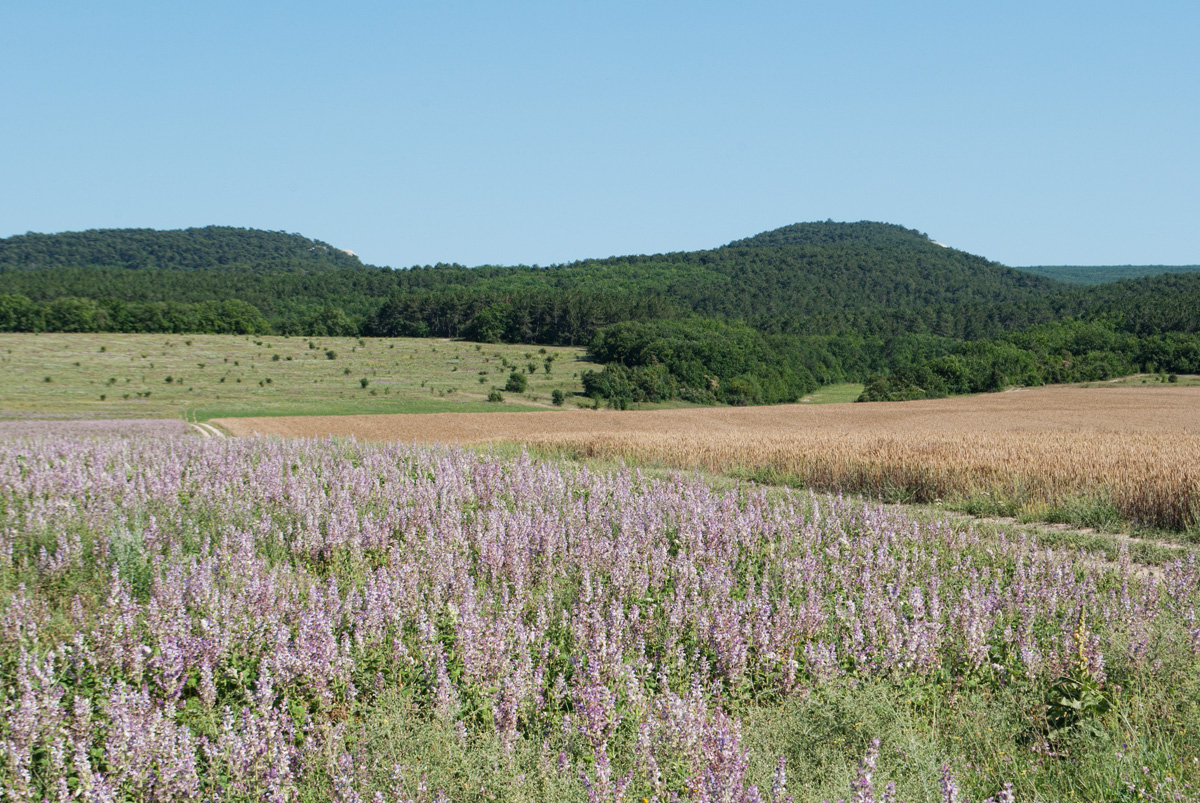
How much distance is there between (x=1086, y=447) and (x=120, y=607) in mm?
19714

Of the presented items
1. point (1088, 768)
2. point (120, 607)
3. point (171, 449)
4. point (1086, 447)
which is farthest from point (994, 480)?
point (171, 449)

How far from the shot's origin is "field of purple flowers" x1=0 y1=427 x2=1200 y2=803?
366 centimetres

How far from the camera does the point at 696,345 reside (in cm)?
8794

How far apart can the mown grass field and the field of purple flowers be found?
4485 cm

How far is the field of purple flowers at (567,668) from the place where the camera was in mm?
3658

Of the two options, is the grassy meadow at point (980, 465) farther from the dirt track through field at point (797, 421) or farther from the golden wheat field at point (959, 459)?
the dirt track through field at point (797, 421)

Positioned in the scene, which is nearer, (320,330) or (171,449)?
(171,449)

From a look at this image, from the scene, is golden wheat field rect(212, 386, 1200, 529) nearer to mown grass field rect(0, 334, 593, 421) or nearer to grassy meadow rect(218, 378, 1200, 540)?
grassy meadow rect(218, 378, 1200, 540)

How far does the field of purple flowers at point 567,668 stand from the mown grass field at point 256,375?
44851 mm

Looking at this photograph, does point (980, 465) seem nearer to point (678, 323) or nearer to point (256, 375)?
point (256, 375)

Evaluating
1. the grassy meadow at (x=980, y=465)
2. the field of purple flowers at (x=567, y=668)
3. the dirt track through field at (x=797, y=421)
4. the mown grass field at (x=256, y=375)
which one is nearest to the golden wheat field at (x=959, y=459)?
the grassy meadow at (x=980, y=465)

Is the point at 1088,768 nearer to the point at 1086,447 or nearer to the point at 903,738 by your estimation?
the point at 903,738

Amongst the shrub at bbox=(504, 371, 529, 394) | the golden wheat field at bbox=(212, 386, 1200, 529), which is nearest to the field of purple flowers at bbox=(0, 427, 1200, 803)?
the golden wheat field at bbox=(212, 386, 1200, 529)

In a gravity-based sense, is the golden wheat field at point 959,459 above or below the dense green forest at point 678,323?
below
